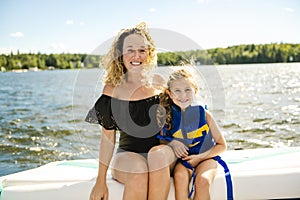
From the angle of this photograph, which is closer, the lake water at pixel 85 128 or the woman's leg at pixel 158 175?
the woman's leg at pixel 158 175

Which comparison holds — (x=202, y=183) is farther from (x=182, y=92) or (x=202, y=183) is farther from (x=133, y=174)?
(x=182, y=92)

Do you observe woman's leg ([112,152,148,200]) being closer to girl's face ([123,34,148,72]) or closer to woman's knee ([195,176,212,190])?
woman's knee ([195,176,212,190])

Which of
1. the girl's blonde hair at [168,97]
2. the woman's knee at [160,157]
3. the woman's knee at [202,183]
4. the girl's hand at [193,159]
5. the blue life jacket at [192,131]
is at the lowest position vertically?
the woman's knee at [202,183]

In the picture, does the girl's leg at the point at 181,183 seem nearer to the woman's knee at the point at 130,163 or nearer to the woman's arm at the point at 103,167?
the woman's knee at the point at 130,163

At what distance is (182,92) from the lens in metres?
2.04

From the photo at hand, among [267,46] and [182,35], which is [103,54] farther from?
[267,46]

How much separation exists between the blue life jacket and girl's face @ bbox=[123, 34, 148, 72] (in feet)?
1.05

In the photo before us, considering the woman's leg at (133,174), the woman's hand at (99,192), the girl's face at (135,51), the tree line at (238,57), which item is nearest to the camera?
the woman's leg at (133,174)

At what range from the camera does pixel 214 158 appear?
2.11 m

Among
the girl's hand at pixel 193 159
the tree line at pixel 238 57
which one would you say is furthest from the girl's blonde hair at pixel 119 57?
the tree line at pixel 238 57

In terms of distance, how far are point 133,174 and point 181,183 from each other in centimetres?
25

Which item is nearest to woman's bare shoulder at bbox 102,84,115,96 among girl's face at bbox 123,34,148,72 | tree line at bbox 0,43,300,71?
girl's face at bbox 123,34,148,72

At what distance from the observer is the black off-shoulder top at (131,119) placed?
2.11m

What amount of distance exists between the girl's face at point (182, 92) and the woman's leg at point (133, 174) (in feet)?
1.14
